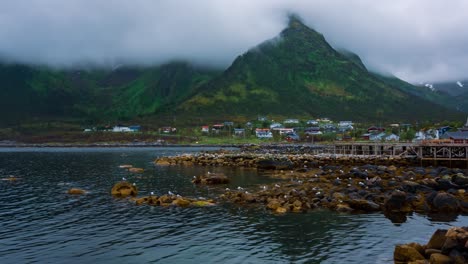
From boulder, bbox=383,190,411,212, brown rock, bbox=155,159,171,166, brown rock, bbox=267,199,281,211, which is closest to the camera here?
boulder, bbox=383,190,411,212

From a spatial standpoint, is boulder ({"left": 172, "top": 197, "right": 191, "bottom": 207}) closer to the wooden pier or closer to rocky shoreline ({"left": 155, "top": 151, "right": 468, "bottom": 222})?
rocky shoreline ({"left": 155, "top": 151, "right": 468, "bottom": 222})

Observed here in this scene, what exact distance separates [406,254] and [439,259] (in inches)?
90.2

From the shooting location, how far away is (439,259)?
2167cm

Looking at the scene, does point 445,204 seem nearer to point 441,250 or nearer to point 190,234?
point 441,250

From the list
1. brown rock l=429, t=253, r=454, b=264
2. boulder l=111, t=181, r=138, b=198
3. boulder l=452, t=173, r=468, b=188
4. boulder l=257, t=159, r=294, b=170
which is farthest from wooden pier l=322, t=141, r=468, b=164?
brown rock l=429, t=253, r=454, b=264

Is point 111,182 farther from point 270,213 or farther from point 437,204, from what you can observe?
point 437,204

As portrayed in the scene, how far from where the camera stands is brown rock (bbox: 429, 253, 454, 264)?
2147 cm

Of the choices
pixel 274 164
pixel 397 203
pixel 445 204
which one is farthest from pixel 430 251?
pixel 274 164

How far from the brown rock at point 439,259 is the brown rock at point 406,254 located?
4.04 ft

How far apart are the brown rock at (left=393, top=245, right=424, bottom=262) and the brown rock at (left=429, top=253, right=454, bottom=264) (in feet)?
4.04

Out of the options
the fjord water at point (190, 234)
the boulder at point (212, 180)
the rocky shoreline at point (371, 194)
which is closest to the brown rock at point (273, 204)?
the rocky shoreline at point (371, 194)

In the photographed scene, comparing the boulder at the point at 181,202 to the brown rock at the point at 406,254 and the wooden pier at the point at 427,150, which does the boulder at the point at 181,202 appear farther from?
the wooden pier at the point at 427,150

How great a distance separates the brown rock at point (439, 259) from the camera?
21.5 meters

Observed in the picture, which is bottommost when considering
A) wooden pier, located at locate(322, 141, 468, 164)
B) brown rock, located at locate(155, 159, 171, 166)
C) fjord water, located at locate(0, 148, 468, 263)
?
fjord water, located at locate(0, 148, 468, 263)
